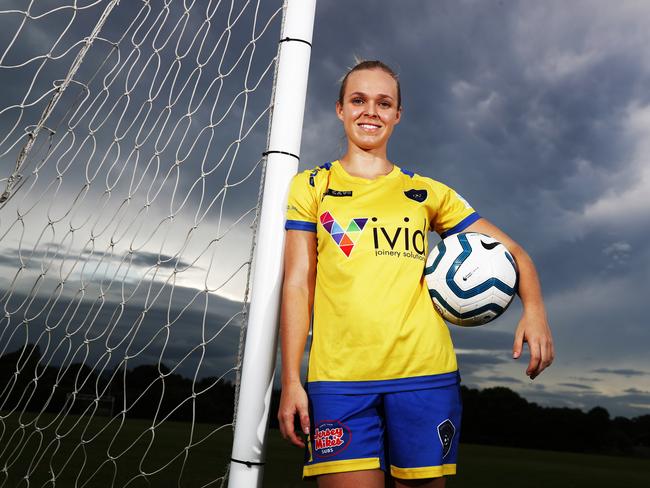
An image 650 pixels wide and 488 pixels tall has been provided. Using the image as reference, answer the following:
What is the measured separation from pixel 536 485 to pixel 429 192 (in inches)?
355

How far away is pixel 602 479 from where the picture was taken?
39.4ft

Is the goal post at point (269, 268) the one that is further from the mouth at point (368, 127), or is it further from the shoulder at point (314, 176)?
the mouth at point (368, 127)

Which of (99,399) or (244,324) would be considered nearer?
(244,324)

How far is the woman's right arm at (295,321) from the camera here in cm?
216

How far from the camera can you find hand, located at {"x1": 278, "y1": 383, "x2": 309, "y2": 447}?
2.14 meters

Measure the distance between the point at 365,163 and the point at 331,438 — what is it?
1.15 meters

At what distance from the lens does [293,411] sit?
2.15 m

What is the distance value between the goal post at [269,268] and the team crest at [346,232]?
42 cm

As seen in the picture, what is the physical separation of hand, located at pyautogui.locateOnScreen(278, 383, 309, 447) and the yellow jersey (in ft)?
0.20

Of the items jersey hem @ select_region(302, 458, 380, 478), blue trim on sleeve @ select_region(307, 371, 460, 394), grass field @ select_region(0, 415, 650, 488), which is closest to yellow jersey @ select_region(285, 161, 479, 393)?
blue trim on sleeve @ select_region(307, 371, 460, 394)

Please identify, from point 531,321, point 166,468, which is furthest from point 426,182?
point 166,468

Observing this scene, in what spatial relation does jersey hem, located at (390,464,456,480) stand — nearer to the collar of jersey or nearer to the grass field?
the collar of jersey

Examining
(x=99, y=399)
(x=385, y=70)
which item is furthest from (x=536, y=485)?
(x=385, y=70)

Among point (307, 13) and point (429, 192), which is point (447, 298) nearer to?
point (429, 192)
